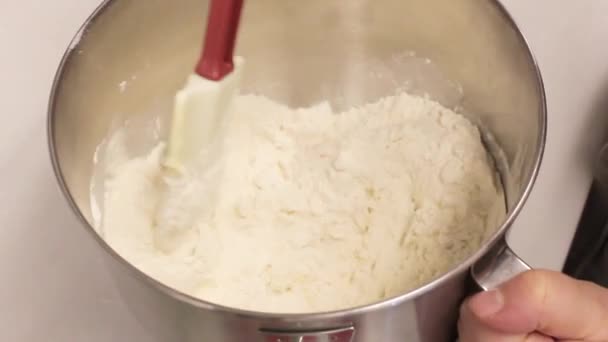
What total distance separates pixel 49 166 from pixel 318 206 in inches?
7.5

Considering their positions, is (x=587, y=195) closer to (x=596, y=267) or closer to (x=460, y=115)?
(x=596, y=267)

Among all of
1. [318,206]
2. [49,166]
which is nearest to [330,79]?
[318,206]

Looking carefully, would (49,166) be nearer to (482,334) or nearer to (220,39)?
(220,39)

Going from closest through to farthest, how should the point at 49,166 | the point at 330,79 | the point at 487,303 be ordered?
the point at 487,303
the point at 49,166
the point at 330,79

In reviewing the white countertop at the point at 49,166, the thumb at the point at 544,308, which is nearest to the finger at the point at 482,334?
the thumb at the point at 544,308

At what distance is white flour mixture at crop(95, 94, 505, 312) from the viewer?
1.53ft

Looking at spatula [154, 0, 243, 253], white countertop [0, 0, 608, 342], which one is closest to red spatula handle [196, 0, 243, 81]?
spatula [154, 0, 243, 253]

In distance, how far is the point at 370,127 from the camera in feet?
1.82

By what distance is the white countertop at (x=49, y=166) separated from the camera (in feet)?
1.38

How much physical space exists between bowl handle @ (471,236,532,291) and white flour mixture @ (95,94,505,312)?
9 cm

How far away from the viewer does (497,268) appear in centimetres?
36

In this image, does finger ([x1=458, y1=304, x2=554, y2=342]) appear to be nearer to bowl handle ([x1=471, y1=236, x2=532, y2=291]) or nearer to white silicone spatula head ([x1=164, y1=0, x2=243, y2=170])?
bowl handle ([x1=471, y1=236, x2=532, y2=291])

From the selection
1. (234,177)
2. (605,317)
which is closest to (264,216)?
(234,177)

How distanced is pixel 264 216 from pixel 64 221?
140 mm
